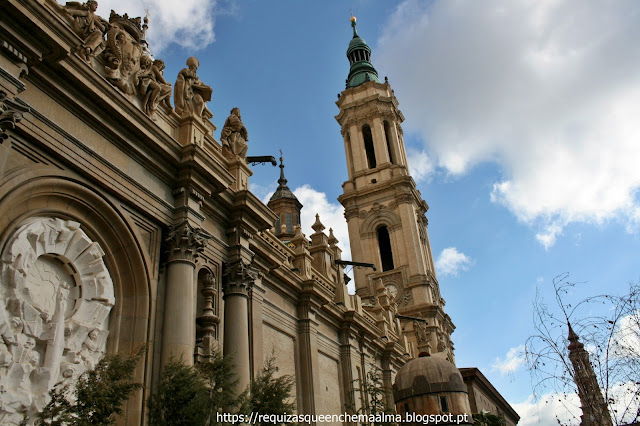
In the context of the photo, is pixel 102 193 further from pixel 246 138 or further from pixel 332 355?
pixel 332 355

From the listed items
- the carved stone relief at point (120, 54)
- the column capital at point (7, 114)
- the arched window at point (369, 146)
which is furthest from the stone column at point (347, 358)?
the arched window at point (369, 146)

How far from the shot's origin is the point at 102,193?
41.3 ft

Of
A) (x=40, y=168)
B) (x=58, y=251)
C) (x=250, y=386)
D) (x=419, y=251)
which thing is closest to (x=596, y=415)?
(x=250, y=386)

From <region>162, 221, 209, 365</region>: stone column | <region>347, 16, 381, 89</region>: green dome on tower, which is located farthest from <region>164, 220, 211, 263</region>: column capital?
<region>347, 16, 381, 89</region>: green dome on tower

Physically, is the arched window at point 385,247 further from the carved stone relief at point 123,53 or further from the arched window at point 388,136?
the carved stone relief at point 123,53

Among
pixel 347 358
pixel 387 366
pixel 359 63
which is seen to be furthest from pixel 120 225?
pixel 359 63

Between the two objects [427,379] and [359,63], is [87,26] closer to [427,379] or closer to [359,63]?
[427,379]

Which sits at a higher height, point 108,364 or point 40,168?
point 40,168

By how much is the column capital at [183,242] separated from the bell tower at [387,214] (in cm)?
2959

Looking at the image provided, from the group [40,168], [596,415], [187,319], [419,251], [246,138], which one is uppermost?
[419,251]

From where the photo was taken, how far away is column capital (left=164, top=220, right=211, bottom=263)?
13.9m

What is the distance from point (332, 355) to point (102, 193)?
1564 centimetres

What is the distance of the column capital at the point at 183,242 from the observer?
45.7 feet

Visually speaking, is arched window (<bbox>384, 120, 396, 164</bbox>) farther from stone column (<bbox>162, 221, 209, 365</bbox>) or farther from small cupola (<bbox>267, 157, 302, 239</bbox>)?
stone column (<bbox>162, 221, 209, 365</bbox>)
